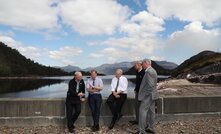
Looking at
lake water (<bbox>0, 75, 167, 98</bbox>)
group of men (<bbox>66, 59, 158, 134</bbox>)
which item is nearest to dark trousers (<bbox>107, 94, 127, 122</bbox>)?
group of men (<bbox>66, 59, 158, 134</bbox>)

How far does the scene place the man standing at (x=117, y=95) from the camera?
11609mm

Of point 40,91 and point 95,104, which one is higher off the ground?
point 95,104

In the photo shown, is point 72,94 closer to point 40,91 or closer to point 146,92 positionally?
point 146,92

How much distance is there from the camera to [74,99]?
1138 cm

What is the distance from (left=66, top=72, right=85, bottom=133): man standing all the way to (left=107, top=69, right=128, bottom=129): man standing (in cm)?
101

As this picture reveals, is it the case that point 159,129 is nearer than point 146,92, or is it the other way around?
point 146,92

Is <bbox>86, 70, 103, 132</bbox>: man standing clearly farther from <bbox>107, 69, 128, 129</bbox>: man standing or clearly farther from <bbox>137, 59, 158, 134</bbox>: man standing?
<bbox>137, 59, 158, 134</bbox>: man standing

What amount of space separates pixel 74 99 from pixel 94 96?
64 cm

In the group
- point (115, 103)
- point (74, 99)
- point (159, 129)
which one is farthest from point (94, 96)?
point (159, 129)

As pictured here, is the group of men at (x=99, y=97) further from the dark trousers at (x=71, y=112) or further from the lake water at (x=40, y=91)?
the lake water at (x=40, y=91)

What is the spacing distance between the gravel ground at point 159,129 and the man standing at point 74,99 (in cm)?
39

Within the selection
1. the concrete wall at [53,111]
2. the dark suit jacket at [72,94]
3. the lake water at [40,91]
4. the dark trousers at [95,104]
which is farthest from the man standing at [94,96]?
the lake water at [40,91]

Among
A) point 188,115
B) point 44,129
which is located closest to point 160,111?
point 188,115

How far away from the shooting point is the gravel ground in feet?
36.4
